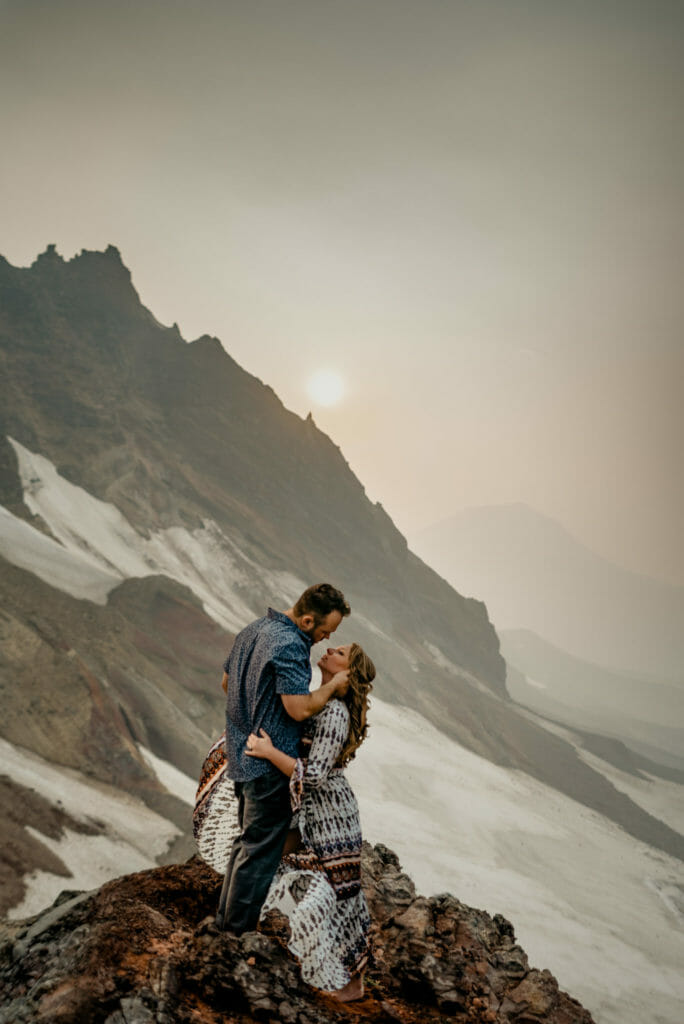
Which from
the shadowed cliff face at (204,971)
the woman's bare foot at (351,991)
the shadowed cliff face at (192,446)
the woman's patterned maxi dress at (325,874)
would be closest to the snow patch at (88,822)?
the shadowed cliff face at (204,971)

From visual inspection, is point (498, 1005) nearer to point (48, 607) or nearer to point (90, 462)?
point (48, 607)

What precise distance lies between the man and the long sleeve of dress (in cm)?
10

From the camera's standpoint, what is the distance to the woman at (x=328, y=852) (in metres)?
3.25

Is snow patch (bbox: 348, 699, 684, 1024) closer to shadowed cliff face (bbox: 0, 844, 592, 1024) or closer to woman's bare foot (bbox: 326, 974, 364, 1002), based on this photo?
shadowed cliff face (bbox: 0, 844, 592, 1024)

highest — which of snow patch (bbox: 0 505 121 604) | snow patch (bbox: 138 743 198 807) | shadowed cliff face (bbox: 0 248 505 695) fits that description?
shadowed cliff face (bbox: 0 248 505 695)

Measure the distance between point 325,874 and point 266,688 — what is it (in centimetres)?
119

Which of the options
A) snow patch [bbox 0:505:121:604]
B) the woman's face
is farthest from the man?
snow patch [bbox 0:505:121:604]

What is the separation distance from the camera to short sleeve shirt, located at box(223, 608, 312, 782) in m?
3.26

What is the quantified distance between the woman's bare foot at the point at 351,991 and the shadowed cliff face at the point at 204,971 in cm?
5

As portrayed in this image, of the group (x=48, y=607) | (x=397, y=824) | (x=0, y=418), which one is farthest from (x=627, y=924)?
(x=0, y=418)

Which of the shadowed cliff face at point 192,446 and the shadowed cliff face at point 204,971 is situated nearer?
the shadowed cliff face at point 204,971

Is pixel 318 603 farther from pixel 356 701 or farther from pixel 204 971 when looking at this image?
pixel 204 971

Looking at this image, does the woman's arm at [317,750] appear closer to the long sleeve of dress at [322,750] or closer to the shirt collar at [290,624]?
the long sleeve of dress at [322,750]

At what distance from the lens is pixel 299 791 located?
3203 mm
